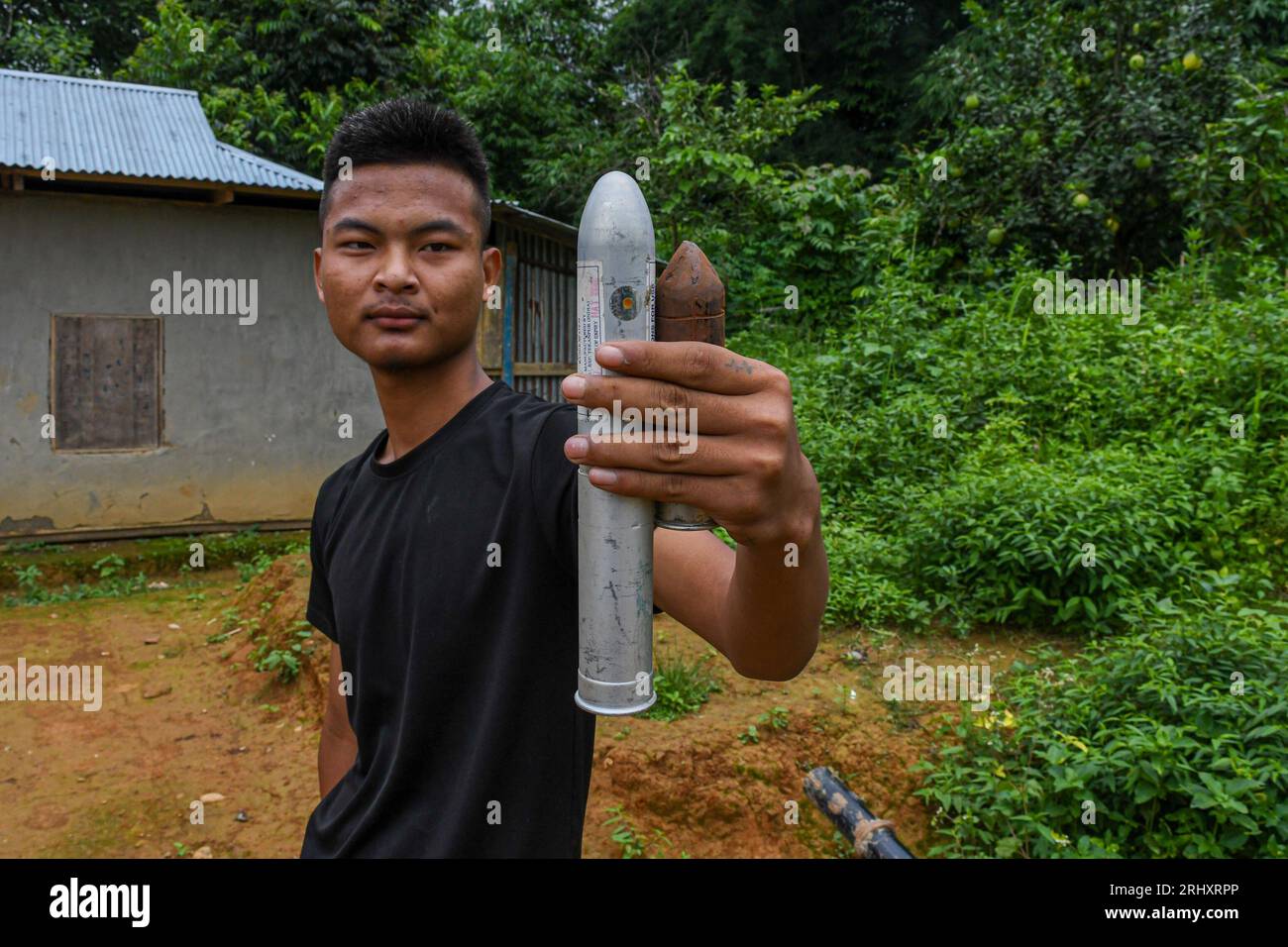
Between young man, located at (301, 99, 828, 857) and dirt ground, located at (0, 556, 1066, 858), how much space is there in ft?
8.17

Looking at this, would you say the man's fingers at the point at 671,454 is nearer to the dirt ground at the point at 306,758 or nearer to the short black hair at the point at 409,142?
the short black hair at the point at 409,142

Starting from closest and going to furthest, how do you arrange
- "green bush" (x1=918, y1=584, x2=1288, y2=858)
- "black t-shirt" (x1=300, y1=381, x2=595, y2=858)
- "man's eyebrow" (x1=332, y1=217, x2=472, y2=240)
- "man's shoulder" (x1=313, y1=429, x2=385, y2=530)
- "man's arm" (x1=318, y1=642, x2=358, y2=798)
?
"black t-shirt" (x1=300, y1=381, x2=595, y2=858), "man's eyebrow" (x1=332, y1=217, x2=472, y2=240), "man's shoulder" (x1=313, y1=429, x2=385, y2=530), "man's arm" (x1=318, y1=642, x2=358, y2=798), "green bush" (x1=918, y1=584, x2=1288, y2=858)

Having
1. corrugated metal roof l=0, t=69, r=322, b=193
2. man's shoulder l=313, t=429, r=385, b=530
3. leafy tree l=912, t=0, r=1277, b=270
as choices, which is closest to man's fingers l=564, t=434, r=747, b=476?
man's shoulder l=313, t=429, r=385, b=530

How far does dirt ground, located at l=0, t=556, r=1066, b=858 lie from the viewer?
161 inches

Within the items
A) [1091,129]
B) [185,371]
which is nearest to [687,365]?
[185,371]

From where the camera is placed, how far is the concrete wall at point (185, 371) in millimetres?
8078

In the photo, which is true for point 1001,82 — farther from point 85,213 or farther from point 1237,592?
point 85,213

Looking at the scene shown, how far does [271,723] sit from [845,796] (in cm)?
375

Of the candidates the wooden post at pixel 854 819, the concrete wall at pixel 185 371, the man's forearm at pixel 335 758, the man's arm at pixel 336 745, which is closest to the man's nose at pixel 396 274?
the man's arm at pixel 336 745

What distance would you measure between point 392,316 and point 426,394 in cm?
20

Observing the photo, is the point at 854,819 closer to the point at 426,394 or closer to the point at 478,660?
A: the point at 478,660

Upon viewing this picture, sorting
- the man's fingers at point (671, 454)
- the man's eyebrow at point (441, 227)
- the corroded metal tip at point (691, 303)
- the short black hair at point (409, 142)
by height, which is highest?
the short black hair at point (409, 142)

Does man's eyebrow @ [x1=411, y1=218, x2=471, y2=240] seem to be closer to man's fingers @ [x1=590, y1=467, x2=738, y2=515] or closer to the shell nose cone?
the shell nose cone

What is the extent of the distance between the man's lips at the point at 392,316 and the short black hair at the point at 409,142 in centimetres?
24
